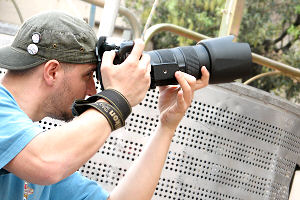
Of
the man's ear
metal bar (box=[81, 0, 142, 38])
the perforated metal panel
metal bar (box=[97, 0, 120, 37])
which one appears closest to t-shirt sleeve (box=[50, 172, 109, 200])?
the perforated metal panel

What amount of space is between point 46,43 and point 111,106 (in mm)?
258

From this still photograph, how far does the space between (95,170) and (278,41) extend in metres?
6.42

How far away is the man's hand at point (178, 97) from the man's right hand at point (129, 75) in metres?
0.16

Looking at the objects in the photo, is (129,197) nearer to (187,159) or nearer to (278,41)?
(187,159)

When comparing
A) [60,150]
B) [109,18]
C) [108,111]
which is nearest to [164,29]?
[109,18]

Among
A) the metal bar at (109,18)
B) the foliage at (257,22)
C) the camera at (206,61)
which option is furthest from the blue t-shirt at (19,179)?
the foliage at (257,22)

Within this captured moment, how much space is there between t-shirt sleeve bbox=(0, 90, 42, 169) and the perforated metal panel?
1.70 feet

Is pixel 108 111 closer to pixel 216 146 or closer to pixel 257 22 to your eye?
pixel 216 146

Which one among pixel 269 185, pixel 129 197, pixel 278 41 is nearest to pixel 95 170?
pixel 129 197

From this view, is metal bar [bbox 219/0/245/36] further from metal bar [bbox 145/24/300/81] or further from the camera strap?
the camera strap

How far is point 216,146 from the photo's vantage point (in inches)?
66.8

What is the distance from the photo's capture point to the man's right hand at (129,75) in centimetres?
108

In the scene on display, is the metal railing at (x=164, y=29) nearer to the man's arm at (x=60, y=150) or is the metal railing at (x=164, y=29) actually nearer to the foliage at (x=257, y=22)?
the man's arm at (x=60, y=150)

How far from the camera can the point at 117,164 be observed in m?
1.62
